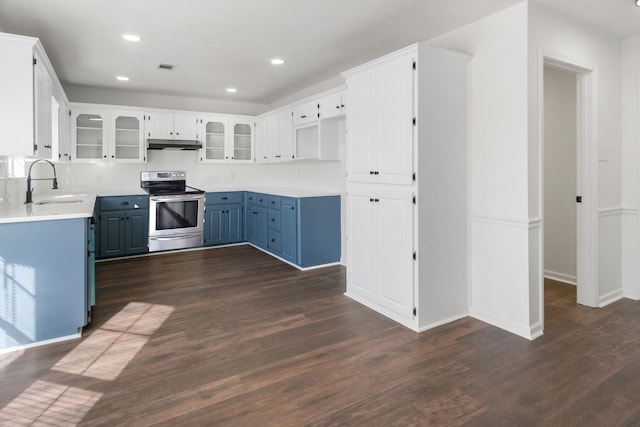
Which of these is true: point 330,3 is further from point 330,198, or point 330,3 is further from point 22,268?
point 22,268

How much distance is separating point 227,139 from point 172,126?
87 centimetres

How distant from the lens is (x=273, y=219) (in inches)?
213

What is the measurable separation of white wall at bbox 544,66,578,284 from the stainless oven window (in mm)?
4553

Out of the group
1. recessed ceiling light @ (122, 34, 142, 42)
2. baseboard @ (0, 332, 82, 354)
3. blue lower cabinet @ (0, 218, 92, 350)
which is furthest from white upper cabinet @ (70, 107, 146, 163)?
baseboard @ (0, 332, 82, 354)

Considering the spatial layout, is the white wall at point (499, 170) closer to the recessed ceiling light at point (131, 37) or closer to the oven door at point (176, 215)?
the recessed ceiling light at point (131, 37)

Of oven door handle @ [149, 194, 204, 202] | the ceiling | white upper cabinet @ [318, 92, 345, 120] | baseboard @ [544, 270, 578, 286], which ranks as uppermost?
the ceiling

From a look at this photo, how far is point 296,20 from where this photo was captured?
3.13 metres

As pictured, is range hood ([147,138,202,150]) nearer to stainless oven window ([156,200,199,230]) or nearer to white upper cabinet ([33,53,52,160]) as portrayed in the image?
stainless oven window ([156,200,199,230])

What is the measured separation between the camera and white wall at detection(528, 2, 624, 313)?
2.79m

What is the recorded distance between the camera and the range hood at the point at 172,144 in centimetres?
566

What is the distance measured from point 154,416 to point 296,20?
9.48 feet

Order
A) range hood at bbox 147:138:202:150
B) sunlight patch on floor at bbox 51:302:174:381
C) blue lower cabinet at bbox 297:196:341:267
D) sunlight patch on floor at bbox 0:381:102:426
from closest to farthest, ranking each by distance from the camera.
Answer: sunlight patch on floor at bbox 0:381:102:426, sunlight patch on floor at bbox 51:302:174:381, blue lower cabinet at bbox 297:196:341:267, range hood at bbox 147:138:202:150

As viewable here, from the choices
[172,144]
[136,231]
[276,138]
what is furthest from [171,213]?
[276,138]

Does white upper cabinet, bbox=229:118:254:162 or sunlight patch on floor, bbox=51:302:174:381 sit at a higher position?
white upper cabinet, bbox=229:118:254:162
